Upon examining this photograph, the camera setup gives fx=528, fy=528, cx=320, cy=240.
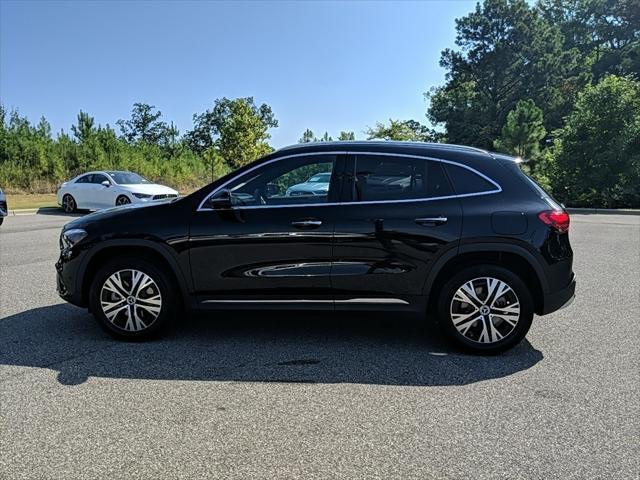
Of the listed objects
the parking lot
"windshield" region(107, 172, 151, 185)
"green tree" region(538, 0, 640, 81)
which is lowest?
the parking lot

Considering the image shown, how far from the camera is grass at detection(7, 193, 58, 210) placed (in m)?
21.1

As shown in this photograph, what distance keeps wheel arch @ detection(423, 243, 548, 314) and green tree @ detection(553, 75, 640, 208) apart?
22957 millimetres

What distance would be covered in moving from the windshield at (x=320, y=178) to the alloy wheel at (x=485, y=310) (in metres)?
1.47

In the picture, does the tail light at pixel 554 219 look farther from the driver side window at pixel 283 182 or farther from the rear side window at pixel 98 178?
the rear side window at pixel 98 178

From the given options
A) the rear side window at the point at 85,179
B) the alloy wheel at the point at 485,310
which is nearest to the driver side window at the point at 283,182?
the alloy wheel at the point at 485,310

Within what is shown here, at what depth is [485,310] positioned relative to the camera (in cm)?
439

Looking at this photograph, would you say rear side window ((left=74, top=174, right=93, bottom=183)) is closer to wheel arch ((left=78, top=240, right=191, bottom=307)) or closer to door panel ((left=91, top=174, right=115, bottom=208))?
door panel ((left=91, top=174, right=115, bottom=208))

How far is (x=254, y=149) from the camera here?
39219mm

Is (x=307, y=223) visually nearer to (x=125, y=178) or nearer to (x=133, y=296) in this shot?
(x=133, y=296)

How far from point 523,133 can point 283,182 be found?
33287 mm

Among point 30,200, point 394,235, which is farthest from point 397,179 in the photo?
point 30,200

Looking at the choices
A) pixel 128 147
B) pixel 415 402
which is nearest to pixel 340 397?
pixel 415 402

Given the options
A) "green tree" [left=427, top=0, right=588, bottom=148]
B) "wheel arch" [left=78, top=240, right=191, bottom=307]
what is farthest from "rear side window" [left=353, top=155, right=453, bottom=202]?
"green tree" [left=427, top=0, right=588, bottom=148]

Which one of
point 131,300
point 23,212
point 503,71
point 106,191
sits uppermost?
point 503,71
